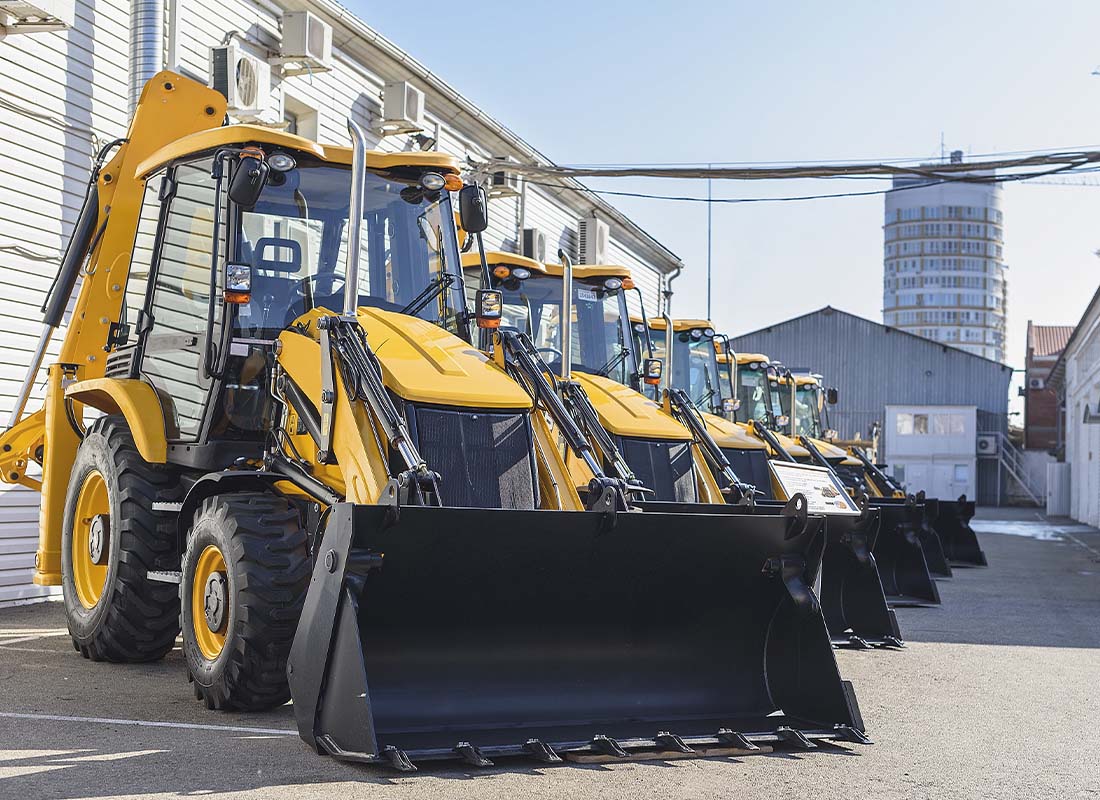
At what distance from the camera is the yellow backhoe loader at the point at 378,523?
5820 millimetres

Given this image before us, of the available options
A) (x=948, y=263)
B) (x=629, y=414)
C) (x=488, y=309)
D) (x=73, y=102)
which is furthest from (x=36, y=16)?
(x=948, y=263)

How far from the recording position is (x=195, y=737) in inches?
242

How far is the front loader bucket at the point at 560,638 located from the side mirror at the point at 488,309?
81.3 inches

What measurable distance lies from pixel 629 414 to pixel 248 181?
4439 mm

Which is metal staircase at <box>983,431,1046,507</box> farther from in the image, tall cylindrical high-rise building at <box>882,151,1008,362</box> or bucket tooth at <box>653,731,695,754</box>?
tall cylindrical high-rise building at <box>882,151,1008,362</box>

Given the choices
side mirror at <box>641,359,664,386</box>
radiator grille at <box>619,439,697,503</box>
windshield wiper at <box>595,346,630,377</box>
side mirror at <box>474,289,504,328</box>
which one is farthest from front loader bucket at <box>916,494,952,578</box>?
side mirror at <box>474,289,504,328</box>

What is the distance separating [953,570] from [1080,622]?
19.7 feet

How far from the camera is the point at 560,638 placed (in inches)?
245

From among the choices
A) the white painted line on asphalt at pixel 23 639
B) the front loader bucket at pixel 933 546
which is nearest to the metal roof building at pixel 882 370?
the front loader bucket at pixel 933 546

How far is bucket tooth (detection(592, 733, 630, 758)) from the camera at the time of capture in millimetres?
5688

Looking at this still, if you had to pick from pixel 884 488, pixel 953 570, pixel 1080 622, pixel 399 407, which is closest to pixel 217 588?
pixel 399 407

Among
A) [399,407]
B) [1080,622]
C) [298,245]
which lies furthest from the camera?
[1080,622]

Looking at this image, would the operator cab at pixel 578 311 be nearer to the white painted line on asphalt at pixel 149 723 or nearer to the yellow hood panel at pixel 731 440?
the yellow hood panel at pixel 731 440

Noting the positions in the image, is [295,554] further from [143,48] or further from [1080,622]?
[1080,622]
